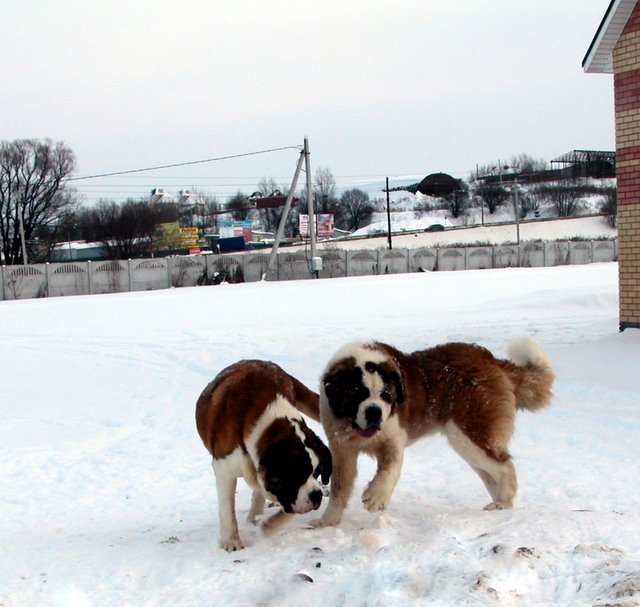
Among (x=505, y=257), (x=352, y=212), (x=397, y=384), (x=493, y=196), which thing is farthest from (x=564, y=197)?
(x=397, y=384)

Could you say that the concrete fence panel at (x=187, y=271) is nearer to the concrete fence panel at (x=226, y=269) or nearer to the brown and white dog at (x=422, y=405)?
the concrete fence panel at (x=226, y=269)

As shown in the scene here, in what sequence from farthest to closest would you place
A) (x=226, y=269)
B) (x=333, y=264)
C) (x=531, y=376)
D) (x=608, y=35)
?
(x=333, y=264) < (x=226, y=269) < (x=608, y=35) < (x=531, y=376)

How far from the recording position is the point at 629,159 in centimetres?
1375

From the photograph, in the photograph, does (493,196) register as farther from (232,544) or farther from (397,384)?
(232,544)

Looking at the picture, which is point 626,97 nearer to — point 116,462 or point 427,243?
point 116,462

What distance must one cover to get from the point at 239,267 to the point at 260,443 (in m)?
42.8

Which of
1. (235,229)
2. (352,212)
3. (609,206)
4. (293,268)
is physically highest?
(352,212)

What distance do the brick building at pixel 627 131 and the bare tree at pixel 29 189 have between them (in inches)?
2551

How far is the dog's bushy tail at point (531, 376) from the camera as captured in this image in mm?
5664

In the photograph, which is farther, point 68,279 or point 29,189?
point 29,189

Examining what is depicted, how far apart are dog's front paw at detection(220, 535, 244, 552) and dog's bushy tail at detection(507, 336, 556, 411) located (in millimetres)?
2386

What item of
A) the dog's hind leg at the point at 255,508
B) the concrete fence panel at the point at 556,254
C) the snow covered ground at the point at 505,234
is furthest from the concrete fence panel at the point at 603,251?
the dog's hind leg at the point at 255,508

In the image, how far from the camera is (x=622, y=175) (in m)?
13.9

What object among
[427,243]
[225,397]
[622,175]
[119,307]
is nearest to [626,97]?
[622,175]
